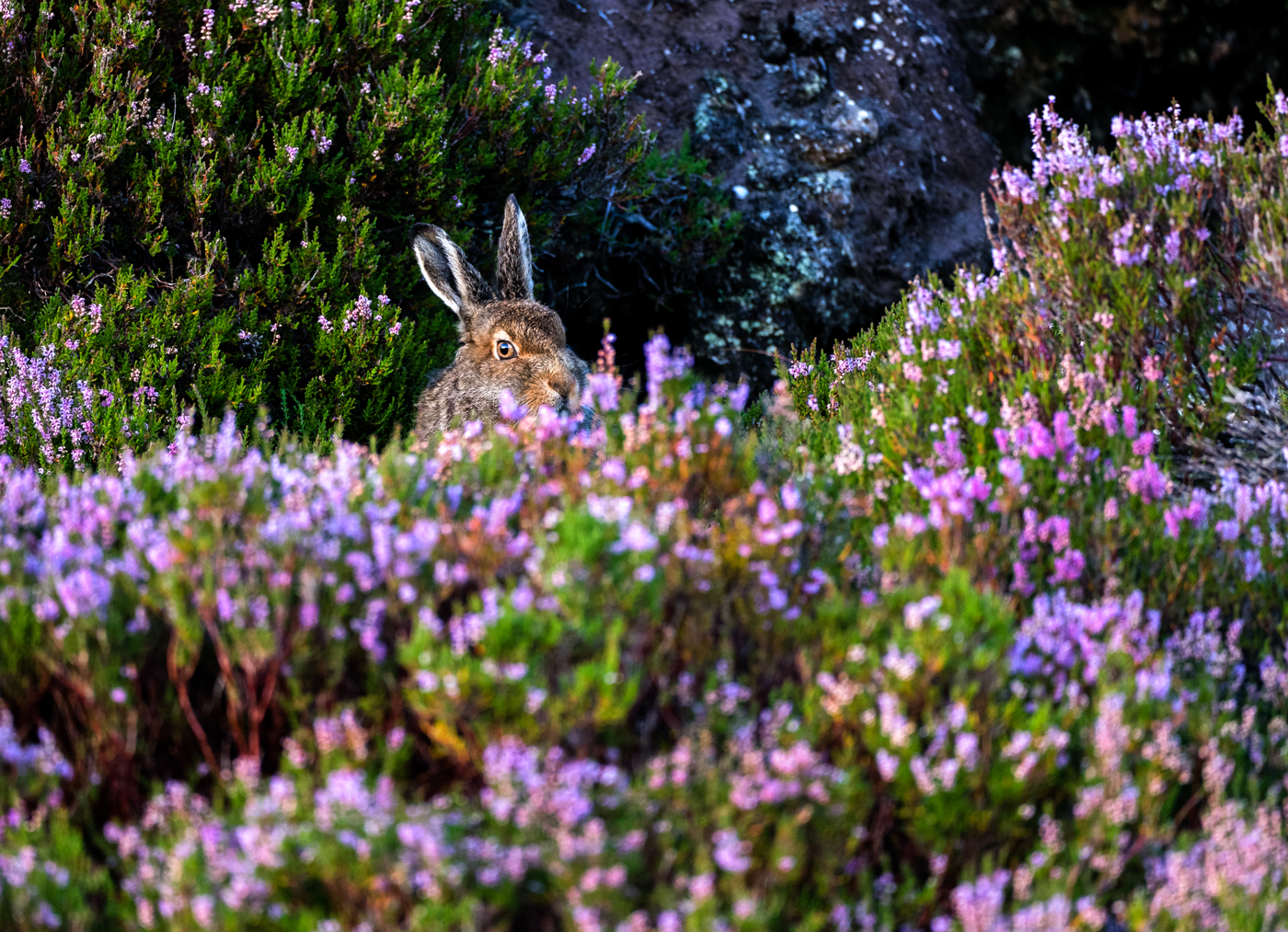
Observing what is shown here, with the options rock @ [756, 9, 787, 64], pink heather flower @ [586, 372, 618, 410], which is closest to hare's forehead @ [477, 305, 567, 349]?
pink heather flower @ [586, 372, 618, 410]

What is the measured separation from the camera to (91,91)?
19.7ft

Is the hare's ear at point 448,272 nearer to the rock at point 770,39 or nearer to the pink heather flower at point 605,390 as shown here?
the pink heather flower at point 605,390

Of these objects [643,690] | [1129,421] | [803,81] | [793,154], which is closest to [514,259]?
[793,154]

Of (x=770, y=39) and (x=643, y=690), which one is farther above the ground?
(x=770, y=39)

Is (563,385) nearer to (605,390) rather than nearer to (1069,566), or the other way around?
(605,390)

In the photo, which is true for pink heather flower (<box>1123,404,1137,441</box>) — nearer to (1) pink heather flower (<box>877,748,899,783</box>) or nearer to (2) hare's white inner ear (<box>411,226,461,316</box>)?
(1) pink heather flower (<box>877,748,899,783</box>)

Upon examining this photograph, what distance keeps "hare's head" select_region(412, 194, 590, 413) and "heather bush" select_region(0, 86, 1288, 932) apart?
2.76 metres

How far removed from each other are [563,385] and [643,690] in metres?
3.96

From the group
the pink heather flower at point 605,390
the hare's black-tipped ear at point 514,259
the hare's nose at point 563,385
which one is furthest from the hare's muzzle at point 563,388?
the pink heather flower at point 605,390

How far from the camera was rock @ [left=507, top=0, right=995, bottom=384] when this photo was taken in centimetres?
862

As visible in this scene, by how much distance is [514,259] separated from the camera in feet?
22.5

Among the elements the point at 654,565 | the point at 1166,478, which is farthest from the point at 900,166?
the point at 654,565

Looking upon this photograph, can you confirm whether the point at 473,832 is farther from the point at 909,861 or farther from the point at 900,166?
the point at 900,166

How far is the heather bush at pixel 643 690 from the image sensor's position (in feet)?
7.49
